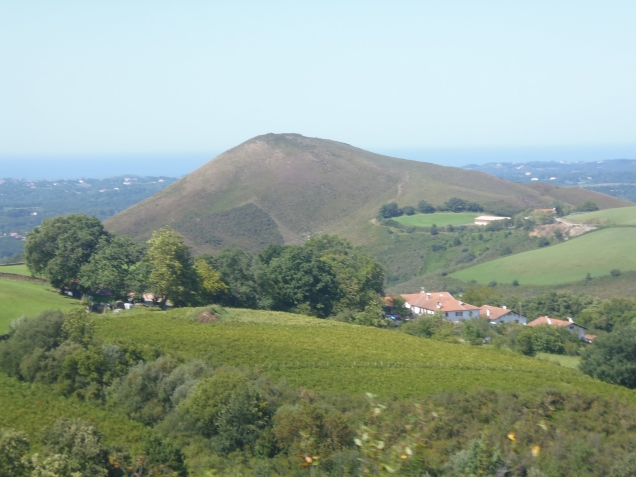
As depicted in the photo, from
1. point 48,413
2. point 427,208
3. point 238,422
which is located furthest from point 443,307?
point 427,208

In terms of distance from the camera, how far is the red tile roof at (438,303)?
177ft

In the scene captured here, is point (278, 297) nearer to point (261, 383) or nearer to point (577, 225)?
point (261, 383)

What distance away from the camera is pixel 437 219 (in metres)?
106

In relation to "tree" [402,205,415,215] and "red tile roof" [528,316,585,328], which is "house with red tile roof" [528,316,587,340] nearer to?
"red tile roof" [528,316,585,328]

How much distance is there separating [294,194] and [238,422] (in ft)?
321

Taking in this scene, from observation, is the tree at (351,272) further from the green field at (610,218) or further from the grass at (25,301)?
the green field at (610,218)

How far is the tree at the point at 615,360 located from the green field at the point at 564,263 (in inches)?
1471

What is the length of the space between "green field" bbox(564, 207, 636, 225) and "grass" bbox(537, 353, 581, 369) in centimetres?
6051

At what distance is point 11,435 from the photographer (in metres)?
14.4

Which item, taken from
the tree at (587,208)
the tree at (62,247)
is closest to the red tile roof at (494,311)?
the tree at (62,247)

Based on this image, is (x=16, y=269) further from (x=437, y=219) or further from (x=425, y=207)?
(x=425, y=207)

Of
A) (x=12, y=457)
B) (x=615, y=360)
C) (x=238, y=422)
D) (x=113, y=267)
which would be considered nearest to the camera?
(x=12, y=457)

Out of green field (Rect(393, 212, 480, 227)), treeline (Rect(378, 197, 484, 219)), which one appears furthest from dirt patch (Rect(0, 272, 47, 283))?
treeline (Rect(378, 197, 484, 219))

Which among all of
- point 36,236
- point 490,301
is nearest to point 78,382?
point 36,236
